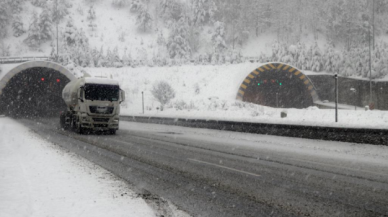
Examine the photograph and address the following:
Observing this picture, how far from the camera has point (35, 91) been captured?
52531 millimetres

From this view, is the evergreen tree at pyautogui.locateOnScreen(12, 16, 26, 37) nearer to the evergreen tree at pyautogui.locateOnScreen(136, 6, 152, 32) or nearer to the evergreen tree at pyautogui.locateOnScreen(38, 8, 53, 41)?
the evergreen tree at pyautogui.locateOnScreen(38, 8, 53, 41)

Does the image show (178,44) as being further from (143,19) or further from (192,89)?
(192,89)

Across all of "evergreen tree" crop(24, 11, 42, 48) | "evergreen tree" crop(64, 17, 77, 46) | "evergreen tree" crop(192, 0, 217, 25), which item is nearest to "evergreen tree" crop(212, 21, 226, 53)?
"evergreen tree" crop(192, 0, 217, 25)

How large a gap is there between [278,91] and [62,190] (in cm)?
3869

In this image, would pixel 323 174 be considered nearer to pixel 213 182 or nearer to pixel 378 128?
pixel 213 182

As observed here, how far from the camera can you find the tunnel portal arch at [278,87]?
3978cm

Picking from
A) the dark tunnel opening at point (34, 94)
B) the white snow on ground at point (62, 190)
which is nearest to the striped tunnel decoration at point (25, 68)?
the dark tunnel opening at point (34, 94)

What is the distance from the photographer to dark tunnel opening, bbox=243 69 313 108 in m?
41.5

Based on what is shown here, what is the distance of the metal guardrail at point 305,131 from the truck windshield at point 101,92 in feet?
21.0

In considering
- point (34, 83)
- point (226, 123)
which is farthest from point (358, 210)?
point (34, 83)

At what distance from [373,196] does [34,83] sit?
50.6 metres

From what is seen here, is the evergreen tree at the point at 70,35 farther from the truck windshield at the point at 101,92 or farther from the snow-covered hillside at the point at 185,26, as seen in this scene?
the truck windshield at the point at 101,92

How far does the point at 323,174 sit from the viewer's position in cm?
849

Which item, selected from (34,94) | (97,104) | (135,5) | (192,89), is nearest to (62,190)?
(97,104)
